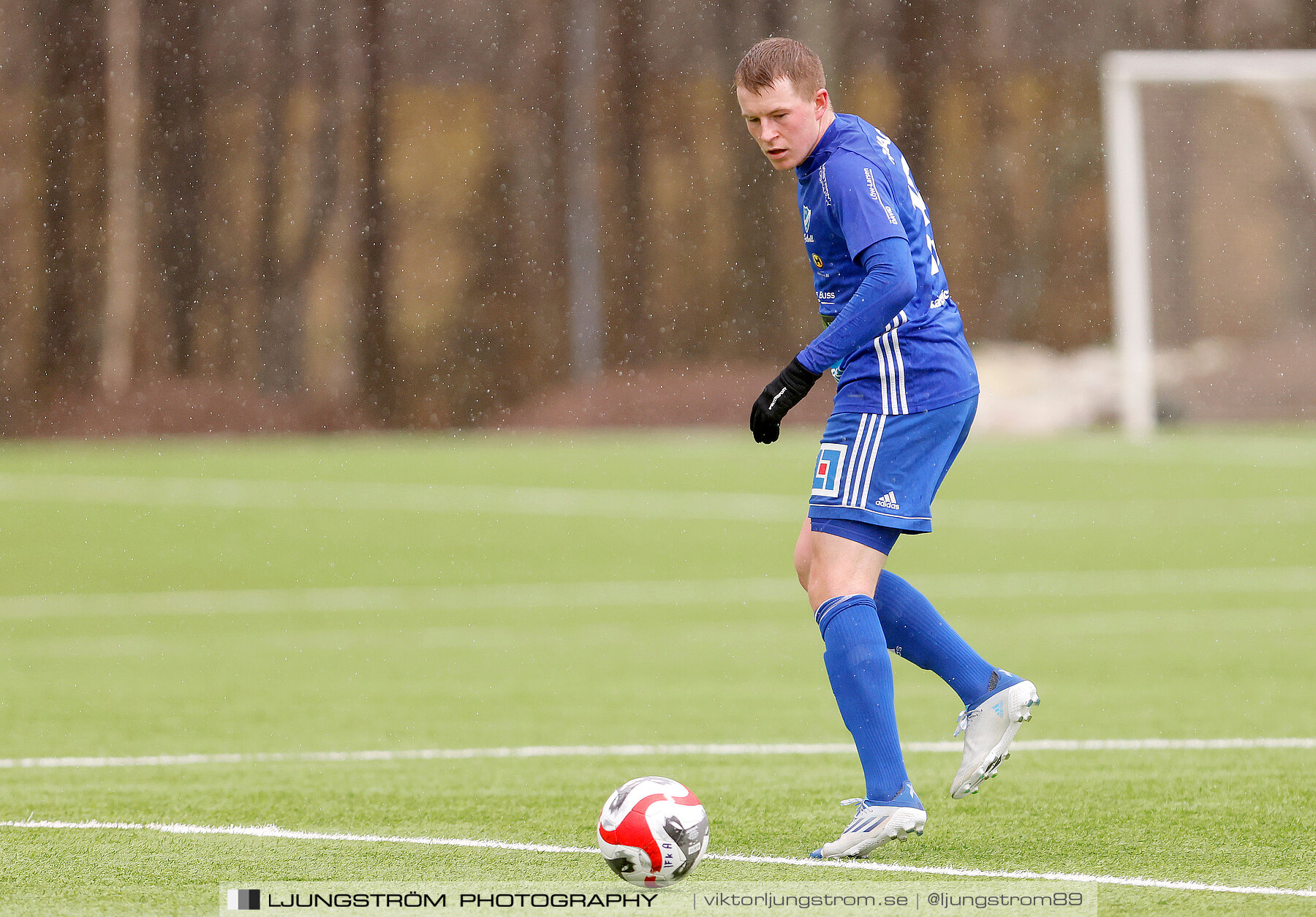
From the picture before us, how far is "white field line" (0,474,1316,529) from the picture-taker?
1622cm

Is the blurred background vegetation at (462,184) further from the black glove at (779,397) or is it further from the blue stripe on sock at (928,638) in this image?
the black glove at (779,397)

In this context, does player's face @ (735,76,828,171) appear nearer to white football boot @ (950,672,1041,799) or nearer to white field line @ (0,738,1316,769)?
white football boot @ (950,672,1041,799)

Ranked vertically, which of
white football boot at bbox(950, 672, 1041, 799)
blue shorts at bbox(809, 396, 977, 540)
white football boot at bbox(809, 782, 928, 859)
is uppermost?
blue shorts at bbox(809, 396, 977, 540)

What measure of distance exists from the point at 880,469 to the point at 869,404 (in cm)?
17

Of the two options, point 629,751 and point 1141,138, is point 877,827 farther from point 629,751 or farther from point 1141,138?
point 1141,138

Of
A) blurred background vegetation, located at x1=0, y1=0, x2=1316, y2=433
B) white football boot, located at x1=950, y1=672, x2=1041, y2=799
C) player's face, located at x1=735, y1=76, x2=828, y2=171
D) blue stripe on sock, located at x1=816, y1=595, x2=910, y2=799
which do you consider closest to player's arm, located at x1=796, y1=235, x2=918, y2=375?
player's face, located at x1=735, y1=76, x2=828, y2=171

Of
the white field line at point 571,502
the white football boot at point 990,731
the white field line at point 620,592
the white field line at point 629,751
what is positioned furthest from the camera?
the white field line at point 571,502

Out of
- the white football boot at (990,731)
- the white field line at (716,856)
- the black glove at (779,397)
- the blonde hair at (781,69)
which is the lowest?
the white field line at (716,856)

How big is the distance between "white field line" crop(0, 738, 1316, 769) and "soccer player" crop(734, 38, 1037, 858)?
165cm

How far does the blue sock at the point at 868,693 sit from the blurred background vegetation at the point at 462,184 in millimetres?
22593

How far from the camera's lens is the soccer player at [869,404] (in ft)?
14.4

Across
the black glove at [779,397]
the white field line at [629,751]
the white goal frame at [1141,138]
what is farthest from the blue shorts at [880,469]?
the white goal frame at [1141,138]

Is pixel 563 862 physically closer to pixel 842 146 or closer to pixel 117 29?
pixel 842 146

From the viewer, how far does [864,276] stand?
14.9ft
